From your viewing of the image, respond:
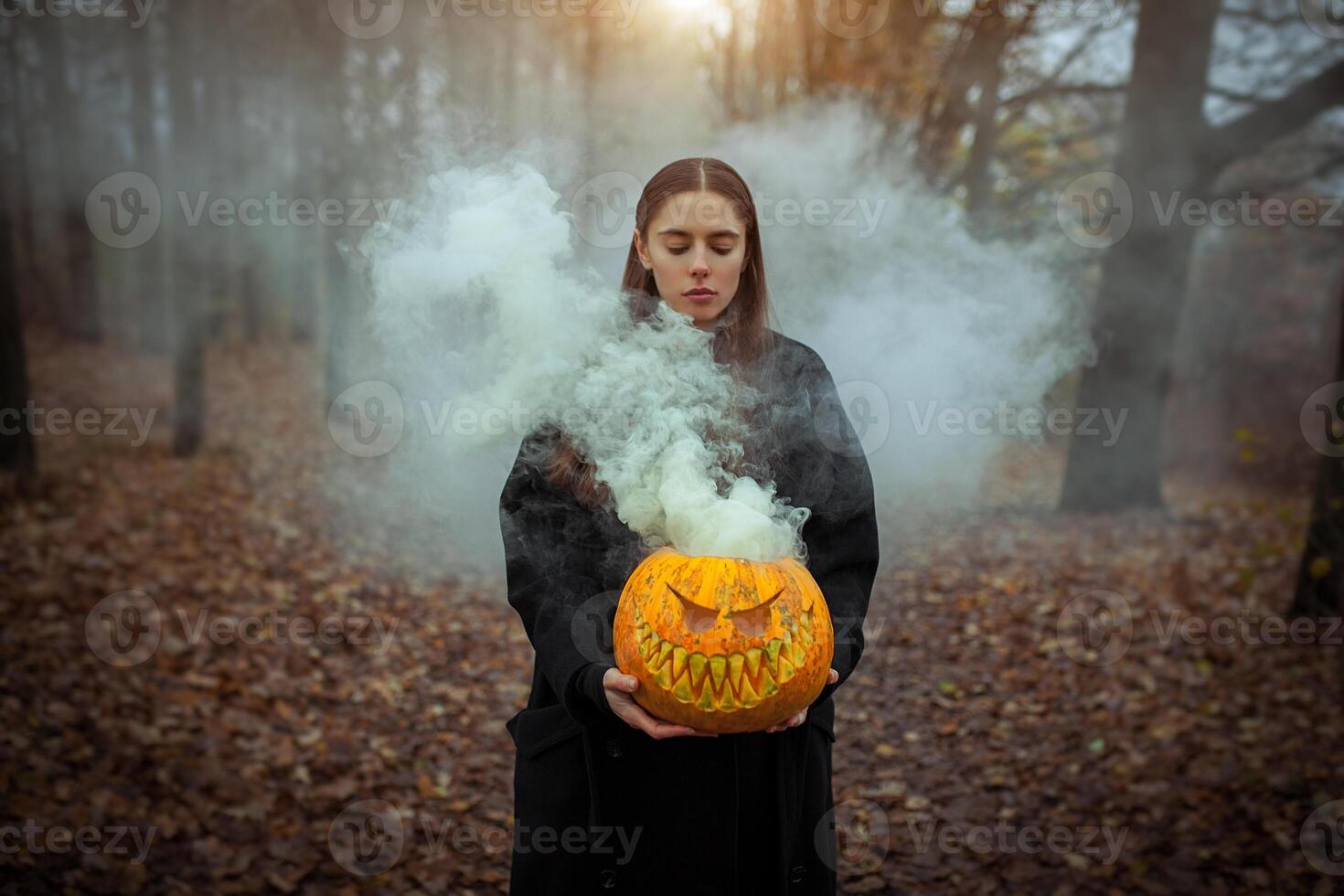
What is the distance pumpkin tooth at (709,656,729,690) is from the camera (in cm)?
197

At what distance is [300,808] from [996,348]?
15.7 feet

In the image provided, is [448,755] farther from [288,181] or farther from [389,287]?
[288,181]

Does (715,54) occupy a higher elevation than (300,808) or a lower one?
higher

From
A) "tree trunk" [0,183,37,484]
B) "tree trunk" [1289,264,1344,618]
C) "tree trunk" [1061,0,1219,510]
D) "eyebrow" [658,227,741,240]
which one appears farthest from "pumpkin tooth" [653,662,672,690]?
"tree trunk" [1061,0,1219,510]

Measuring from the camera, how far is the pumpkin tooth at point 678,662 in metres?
1.97

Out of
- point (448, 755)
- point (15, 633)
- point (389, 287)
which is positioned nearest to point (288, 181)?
point (15, 633)

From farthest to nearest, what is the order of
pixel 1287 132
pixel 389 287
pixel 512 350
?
pixel 1287 132 < pixel 389 287 < pixel 512 350

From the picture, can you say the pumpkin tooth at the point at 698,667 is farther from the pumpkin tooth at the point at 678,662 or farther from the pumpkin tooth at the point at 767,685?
the pumpkin tooth at the point at 767,685

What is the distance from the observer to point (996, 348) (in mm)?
4871

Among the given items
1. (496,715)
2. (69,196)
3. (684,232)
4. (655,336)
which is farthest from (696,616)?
(69,196)

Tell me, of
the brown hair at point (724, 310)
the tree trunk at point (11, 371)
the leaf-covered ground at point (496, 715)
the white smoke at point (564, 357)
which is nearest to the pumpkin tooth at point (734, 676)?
the white smoke at point (564, 357)

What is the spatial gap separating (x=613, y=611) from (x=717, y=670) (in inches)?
19.0

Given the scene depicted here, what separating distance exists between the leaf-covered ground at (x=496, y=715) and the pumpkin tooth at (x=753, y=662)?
2.97m

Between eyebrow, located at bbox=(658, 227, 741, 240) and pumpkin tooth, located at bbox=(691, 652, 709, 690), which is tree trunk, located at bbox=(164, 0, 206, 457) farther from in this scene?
pumpkin tooth, located at bbox=(691, 652, 709, 690)
